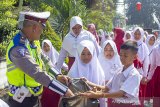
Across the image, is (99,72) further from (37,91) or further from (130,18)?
(130,18)

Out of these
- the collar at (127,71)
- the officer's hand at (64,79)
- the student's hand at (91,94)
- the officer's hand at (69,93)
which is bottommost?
the student's hand at (91,94)

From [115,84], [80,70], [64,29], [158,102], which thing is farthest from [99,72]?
[64,29]

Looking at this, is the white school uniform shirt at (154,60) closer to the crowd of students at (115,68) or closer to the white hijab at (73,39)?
the crowd of students at (115,68)

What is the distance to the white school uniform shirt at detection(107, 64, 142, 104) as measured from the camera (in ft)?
12.8

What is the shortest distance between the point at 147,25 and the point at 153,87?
60361 millimetres

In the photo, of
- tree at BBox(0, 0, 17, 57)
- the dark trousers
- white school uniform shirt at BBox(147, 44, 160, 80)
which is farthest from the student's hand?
tree at BBox(0, 0, 17, 57)

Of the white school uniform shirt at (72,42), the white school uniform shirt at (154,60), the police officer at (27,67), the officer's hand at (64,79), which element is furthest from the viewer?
the white school uniform shirt at (72,42)

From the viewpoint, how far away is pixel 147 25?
219 ft

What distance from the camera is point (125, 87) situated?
391 centimetres

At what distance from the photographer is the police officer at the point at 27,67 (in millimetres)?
3729

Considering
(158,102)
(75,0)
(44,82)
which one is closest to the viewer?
(44,82)

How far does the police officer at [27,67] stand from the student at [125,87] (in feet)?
1.37

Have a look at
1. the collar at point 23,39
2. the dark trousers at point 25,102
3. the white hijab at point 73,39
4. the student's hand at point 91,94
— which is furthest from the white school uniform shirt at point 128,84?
the white hijab at point 73,39

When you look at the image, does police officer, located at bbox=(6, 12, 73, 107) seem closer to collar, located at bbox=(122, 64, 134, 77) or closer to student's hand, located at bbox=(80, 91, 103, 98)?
student's hand, located at bbox=(80, 91, 103, 98)
